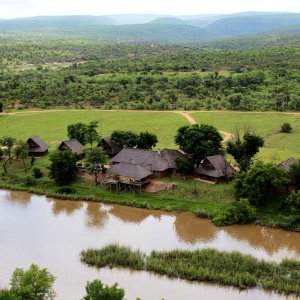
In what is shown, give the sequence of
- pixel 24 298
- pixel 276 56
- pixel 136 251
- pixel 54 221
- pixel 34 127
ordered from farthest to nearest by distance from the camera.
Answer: pixel 276 56, pixel 34 127, pixel 54 221, pixel 136 251, pixel 24 298

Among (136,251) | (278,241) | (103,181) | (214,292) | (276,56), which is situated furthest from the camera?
(276,56)

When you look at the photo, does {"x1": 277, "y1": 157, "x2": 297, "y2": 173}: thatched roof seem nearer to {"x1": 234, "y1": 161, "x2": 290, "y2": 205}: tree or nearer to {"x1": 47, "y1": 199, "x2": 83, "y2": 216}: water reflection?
{"x1": 234, "y1": 161, "x2": 290, "y2": 205}: tree

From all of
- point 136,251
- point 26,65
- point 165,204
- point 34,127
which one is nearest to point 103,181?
point 165,204

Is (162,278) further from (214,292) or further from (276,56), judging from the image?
(276,56)

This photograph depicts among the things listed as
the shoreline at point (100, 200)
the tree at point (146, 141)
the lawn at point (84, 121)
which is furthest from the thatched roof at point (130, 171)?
the lawn at point (84, 121)

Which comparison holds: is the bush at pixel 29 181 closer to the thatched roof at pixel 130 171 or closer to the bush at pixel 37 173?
the bush at pixel 37 173

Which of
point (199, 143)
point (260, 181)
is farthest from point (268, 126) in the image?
point (260, 181)
